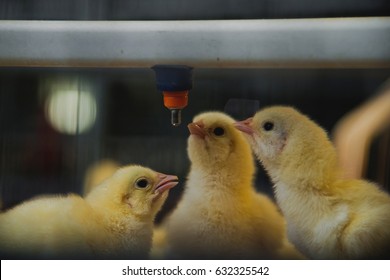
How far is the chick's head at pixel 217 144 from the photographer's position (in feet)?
6.26

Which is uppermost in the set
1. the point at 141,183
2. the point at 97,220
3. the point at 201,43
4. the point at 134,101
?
the point at 201,43

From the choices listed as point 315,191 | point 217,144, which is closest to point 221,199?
point 217,144

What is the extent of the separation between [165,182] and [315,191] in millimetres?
409

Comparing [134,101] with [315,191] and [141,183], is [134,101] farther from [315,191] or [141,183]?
[315,191]

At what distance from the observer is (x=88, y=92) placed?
6.37ft

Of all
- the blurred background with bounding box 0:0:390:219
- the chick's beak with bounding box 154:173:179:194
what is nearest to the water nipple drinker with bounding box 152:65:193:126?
the blurred background with bounding box 0:0:390:219

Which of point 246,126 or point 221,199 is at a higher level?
point 246,126

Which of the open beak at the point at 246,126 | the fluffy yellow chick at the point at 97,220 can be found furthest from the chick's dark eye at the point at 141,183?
the open beak at the point at 246,126

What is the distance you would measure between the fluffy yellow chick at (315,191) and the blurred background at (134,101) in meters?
0.04

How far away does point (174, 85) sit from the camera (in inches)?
75.4

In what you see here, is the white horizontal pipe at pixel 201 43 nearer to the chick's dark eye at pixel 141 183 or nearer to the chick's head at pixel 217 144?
the chick's head at pixel 217 144
